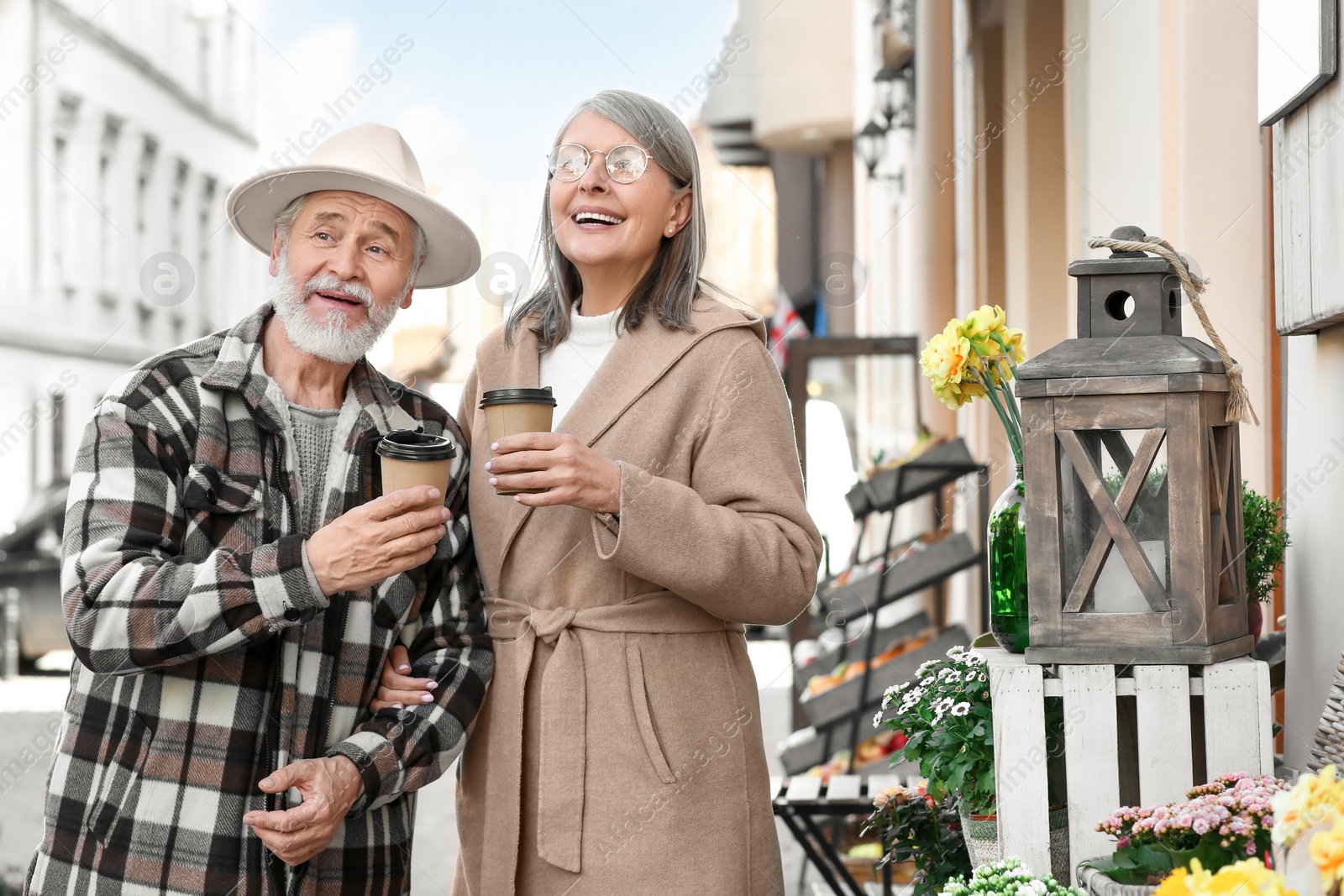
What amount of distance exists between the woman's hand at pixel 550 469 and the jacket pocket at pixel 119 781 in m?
0.70

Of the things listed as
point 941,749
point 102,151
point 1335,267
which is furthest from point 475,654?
point 102,151

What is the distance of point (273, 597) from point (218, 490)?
243 millimetres

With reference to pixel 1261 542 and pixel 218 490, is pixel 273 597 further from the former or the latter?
pixel 1261 542

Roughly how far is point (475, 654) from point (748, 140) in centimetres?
1719

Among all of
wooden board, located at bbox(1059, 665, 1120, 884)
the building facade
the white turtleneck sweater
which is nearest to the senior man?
the white turtleneck sweater

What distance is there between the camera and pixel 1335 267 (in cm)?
205

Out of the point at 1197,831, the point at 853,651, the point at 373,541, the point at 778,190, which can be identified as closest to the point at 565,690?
the point at 373,541

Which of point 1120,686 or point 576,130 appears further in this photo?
point 576,130

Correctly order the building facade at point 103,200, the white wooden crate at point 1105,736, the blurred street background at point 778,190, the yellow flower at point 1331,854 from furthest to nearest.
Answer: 1. the building facade at point 103,200
2. the blurred street background at point 778,190
3. the white wooden crate at point 1105,736
4. the yellow flower at point 1331,854

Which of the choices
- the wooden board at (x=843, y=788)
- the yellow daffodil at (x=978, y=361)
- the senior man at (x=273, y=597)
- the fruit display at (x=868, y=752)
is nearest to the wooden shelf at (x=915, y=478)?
the fruit display at (x=868, y=752)

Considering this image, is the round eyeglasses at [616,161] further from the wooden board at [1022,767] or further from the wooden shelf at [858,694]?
the wooden shelf at [858,694]

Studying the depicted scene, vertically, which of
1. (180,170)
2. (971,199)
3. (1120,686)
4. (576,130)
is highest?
(180,170)

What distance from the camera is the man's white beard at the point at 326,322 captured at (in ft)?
7.22

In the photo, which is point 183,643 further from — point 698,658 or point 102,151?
point 102,151
